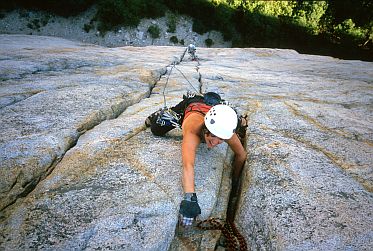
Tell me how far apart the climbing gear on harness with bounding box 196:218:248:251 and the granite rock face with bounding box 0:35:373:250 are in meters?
0.14

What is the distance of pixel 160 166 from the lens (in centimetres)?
473

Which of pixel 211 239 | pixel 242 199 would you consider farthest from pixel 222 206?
pixel 211 239

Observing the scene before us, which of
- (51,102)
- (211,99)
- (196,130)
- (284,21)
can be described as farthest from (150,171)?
(284,21)

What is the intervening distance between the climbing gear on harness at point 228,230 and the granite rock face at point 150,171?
0.14 metres

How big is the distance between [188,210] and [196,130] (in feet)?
4.15

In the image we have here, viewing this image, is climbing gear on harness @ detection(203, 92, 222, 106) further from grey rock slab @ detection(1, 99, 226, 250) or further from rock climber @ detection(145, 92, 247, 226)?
grey rock slab @ detection(1, 99, 226, 250)

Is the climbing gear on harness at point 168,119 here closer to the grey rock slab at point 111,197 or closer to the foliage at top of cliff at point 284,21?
the grey rock slab at point 111,197

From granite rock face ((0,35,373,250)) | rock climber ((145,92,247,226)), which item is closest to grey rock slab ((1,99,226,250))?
granite rock face ((0,35,373,250))

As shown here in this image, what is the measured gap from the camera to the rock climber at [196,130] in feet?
12.7

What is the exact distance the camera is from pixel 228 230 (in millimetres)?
3896

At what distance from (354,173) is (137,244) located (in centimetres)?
353

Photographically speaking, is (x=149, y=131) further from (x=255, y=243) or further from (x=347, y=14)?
(x=347, y=14)

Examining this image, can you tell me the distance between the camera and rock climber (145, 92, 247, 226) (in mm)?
3879

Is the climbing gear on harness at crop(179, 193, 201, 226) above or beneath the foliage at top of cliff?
beneath
